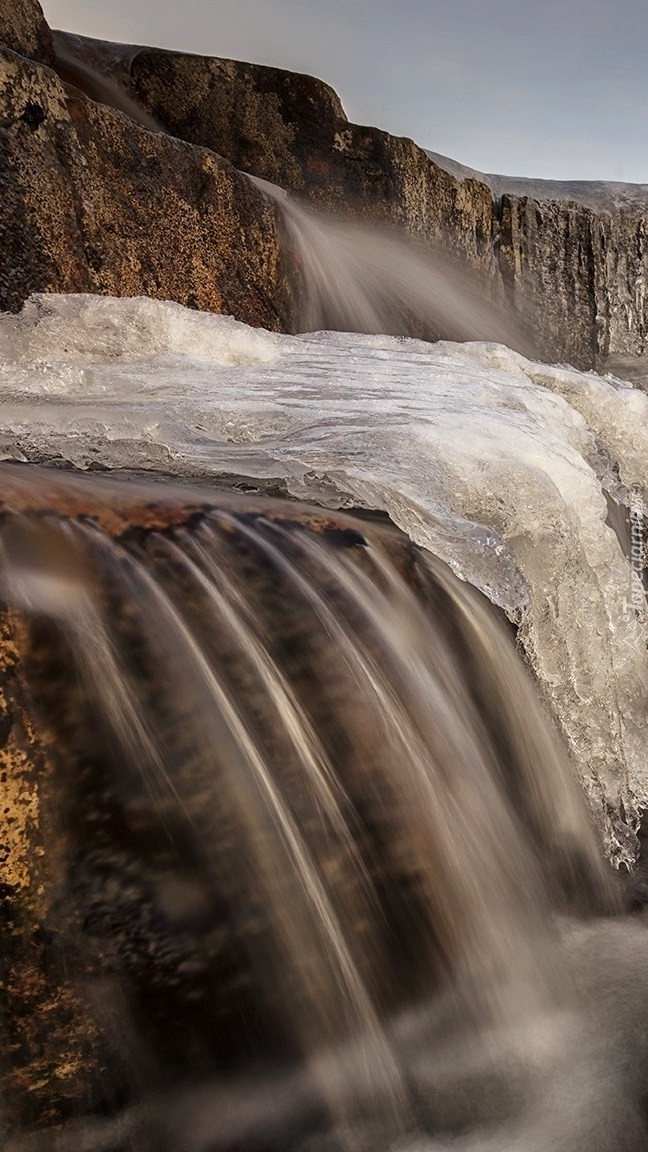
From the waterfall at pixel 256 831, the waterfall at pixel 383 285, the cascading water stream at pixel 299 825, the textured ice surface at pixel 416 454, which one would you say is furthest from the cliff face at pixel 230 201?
the waterfall at pixel 256 831

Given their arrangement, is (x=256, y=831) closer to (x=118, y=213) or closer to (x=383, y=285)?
(x=118, y=213)

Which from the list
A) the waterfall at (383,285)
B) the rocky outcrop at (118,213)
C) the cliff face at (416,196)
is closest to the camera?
the rocky outcrop at (118,213)

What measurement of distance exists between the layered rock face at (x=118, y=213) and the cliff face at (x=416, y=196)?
186cm

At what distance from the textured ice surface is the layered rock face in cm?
46

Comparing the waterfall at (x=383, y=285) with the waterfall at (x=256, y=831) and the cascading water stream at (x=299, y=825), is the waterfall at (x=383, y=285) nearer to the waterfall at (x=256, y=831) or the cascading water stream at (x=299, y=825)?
the cascading water stream at (x=299, y=825)

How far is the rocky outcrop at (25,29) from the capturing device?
13.9 ft

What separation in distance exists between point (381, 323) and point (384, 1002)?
424cm

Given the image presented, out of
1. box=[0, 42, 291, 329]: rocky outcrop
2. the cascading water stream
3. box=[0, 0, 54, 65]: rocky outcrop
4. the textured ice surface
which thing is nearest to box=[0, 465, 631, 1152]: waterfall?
the cascading water stream

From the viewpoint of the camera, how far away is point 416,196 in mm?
6559

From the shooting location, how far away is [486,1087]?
1259 millimetres

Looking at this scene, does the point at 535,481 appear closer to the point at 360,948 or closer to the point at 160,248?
the point at 360,948

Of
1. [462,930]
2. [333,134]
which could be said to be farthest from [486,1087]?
[333,134]

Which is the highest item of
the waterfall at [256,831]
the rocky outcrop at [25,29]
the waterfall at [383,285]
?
the rocky outcrop at [25,29]

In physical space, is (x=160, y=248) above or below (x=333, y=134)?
below
